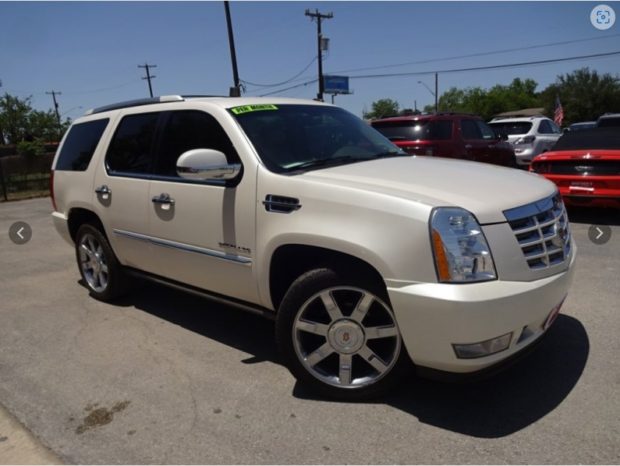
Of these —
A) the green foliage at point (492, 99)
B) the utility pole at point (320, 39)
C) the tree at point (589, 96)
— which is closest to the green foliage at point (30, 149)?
the utility pole at point (320, 39)

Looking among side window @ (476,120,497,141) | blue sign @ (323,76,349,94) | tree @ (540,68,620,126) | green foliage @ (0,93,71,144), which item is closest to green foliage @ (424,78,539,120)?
tree @ (540,68,620,126)

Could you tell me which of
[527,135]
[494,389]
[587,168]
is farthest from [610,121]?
[494,389]

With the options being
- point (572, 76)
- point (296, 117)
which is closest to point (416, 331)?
point (296, 117)

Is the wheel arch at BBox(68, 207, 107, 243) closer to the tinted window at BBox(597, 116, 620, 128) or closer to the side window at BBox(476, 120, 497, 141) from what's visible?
the side window at BBox(476, 120, 497, 141)

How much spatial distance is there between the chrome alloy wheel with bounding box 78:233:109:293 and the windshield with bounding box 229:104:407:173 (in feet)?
7.30

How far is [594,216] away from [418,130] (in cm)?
332

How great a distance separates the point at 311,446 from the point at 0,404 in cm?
202

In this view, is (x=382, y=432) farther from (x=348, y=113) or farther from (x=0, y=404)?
(x=348, y=113)

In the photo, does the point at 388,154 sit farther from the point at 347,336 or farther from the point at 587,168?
the point at 587,168

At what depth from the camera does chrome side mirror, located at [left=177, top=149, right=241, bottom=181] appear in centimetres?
310

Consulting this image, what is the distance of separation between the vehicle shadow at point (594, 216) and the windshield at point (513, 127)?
18.4 ft

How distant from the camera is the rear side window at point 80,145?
15.6 feet

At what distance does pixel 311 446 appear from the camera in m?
2.59

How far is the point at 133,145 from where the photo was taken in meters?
4.28
